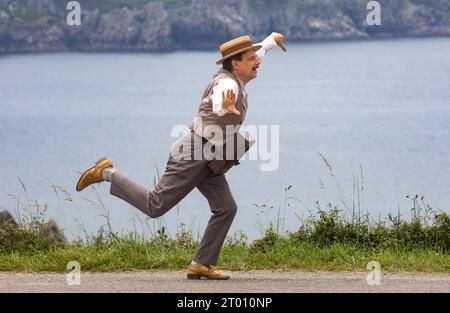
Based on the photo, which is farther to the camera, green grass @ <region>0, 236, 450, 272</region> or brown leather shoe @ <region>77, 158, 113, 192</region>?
green grass @ <region>0, 236, 450, 272</region>

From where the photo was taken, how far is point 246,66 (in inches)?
286

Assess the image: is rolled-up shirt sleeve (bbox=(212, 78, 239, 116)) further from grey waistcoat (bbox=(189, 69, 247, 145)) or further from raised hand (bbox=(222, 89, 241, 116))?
grey waistcoat (bbox=(189, 69, 247, 145))

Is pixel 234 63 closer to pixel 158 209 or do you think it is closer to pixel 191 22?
pixel 158 209

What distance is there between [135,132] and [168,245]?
68.5m

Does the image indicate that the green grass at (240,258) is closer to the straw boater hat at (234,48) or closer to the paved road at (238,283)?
the paved road at (238,283)

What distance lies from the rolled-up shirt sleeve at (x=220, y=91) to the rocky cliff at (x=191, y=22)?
154 meters

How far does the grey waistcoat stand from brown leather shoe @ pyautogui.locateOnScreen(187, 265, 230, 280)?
3.19ft

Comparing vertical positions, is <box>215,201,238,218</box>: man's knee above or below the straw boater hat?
below

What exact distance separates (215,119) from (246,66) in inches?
18.2

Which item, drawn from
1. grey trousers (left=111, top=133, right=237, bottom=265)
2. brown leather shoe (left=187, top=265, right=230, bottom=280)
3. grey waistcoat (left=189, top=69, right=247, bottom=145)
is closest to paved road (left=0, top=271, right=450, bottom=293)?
brown leather shoe (left=187, top=265, right=230, bottom=280)

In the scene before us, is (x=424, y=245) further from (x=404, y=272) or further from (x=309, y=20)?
(x=309, y=20)

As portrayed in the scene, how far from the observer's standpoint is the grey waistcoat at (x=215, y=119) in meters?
7.14

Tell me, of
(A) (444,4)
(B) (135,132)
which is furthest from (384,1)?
(B) (135,132)

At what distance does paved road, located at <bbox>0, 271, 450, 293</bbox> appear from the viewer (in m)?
7.09
